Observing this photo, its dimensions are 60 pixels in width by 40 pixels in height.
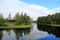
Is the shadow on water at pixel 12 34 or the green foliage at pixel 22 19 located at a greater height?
the green foliage at pixel 22 19

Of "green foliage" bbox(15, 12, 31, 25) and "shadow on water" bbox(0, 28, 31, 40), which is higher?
"green foliage" bbox(15, 12, 31, 25)

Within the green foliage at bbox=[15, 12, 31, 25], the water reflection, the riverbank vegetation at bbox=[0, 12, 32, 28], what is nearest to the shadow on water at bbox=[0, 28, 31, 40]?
the water reflection

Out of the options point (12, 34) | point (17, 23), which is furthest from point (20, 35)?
point (17, 23)

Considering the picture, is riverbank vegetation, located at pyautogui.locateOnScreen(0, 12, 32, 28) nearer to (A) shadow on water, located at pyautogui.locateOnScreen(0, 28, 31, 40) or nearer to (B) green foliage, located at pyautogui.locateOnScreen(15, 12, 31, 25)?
(B) green foliage, located at pyautogui.locateOnScreen(15, 12, 31, 25)

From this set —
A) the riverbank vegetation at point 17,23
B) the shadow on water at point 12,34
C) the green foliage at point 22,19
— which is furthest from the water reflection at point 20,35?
the green foliage at point 22,19

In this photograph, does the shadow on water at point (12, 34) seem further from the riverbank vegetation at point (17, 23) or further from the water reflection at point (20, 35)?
the riverbank vegetation at point (17, 23)

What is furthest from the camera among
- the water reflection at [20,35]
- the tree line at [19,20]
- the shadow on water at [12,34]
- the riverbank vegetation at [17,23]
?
the tree line at [19,20]

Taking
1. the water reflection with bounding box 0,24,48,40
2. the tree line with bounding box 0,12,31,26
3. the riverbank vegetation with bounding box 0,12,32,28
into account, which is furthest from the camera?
the tree line with bounding box 0,12,31,26

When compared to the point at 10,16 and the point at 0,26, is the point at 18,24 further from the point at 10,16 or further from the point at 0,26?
the point at 10,16

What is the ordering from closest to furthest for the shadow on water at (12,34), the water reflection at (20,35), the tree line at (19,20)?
1. the water reflection at (20,35)
2. the shadow on water at (12,34)
3. the tree line at (19,20)

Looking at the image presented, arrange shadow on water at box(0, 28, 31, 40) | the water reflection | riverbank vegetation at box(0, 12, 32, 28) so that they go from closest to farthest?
the water reflection → shadow on water at box(0, 28, 31, 40) → riverbank vegetation at box(0, 12, 32, 28)

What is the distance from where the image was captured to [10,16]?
6929 inches

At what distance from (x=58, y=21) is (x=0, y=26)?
65561mm

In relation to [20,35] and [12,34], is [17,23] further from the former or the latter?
[20,35]
